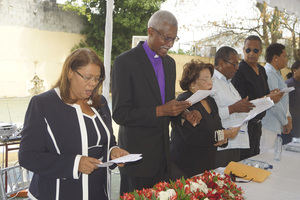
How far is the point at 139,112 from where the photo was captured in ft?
6.98

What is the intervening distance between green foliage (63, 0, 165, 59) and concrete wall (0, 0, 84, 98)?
99 cm

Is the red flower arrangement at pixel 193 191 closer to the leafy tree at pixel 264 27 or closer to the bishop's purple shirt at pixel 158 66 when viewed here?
the bishop's purple shirt at pixel 158 66

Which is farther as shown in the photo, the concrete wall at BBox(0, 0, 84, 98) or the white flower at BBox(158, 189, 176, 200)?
the concrete wall at BBox(0, 0, 84, 98)

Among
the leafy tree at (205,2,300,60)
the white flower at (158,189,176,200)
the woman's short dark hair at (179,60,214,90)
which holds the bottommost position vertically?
the white flower at (158,189,176,200)

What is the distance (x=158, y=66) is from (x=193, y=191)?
123 cm

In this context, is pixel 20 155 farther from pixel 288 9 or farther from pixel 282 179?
pixel 288 9

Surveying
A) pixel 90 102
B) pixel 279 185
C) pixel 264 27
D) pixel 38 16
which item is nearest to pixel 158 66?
pixel 90 102

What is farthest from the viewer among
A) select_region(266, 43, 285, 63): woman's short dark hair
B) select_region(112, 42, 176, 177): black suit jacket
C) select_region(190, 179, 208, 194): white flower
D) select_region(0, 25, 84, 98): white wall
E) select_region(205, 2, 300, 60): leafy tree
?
select_region(0, 25, 84, 98): white wall

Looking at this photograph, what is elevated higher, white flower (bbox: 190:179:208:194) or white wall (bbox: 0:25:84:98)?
white wall (bbox: 0:25:84:98)

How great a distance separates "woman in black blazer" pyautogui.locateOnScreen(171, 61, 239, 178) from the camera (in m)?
2.38

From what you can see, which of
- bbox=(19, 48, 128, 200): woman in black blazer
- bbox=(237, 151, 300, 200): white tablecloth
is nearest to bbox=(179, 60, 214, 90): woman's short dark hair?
bbox=(237, 151, 300, 200): white tablecloth

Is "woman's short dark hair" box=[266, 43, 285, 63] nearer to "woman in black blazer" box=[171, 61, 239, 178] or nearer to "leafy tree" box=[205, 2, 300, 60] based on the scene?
"woman in black blazer" box=[171, 61, 239, 178]

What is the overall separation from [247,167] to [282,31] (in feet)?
26.2

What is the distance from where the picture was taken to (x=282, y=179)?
2.08 m
